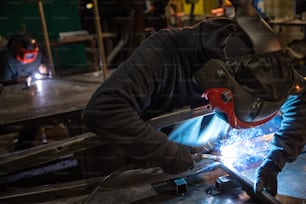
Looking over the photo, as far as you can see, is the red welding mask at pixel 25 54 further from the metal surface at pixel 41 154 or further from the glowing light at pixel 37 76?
the metal surface at pixel 41 154

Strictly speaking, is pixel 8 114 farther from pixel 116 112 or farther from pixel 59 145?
pixel 116 112

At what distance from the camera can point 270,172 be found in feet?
3.30

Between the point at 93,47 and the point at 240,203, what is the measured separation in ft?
11.8

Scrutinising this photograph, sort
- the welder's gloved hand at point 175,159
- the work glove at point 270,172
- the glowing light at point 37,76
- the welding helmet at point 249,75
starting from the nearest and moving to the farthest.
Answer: the welding helmet at point 249,75 < the welder's gloved hand at point 175,159 < the work glove at point 270,172 < the glowing light at point 37,76

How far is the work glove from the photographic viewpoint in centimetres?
97

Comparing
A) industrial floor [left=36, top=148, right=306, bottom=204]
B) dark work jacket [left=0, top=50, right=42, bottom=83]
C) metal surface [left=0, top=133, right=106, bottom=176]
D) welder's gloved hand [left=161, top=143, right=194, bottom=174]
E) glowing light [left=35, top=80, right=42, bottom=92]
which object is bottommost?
industrial floor [left=36, top=148, right=306, bottom=204]

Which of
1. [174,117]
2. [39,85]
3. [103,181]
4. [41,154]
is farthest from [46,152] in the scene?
[39,85]

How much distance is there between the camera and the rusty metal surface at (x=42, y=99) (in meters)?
1.88

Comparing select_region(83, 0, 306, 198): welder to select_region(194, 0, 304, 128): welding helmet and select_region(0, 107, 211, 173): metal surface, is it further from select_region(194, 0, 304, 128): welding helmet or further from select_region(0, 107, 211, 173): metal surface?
select_region(0, 107, 211, 173): metal surface

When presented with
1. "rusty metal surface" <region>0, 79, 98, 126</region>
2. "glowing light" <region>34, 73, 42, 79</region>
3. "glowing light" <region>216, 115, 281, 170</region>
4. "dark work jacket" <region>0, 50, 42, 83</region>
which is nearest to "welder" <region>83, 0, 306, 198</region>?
"glowing light" <region>216, 115, 281, 170</region>

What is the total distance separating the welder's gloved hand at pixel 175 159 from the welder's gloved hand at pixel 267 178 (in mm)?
213

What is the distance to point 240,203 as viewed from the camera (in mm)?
967

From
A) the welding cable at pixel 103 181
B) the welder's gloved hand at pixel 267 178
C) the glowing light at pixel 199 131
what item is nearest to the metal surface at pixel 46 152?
the welding cable at pixel 103 181

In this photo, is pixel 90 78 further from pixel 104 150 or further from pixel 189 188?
pixel 189 188
